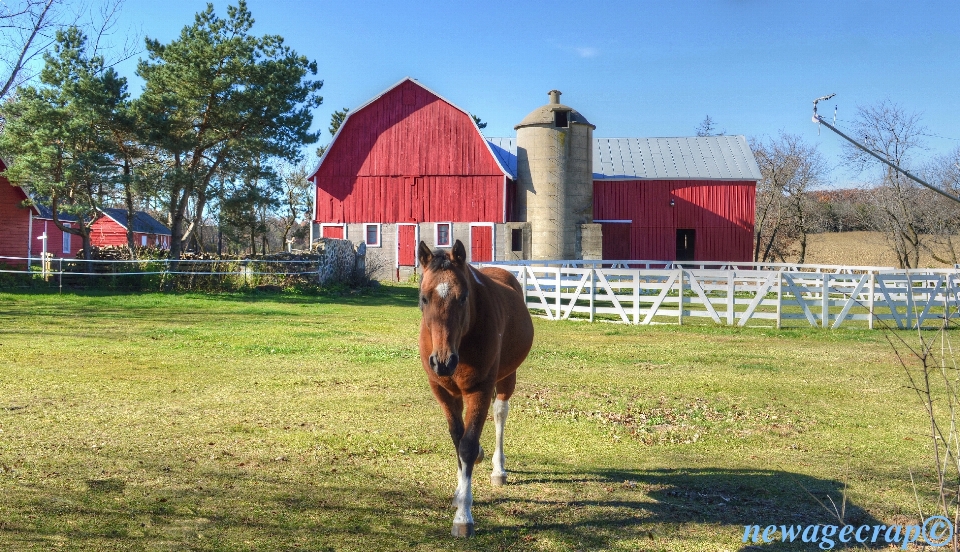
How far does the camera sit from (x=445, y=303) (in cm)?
505

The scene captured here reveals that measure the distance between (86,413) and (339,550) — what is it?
5241 millimetres

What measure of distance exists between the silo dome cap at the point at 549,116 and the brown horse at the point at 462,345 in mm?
32234

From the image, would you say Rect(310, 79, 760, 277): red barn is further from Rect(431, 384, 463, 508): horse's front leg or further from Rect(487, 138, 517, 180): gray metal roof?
Rect(431, 384, 463, 508): horse's front leg

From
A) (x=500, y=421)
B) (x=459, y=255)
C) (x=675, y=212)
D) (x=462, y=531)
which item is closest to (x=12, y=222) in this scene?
(x=675, y=212)

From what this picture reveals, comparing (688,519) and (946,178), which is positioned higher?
(946,178)

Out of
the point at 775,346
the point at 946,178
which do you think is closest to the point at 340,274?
the point at 775,346

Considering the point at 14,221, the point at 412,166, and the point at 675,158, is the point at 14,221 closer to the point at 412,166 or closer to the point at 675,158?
the point at 412,166

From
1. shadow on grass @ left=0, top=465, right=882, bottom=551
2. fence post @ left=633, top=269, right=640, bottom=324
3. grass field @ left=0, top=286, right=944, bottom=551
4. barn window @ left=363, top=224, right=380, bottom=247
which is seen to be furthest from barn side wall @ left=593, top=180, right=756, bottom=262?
shadow on grass @ left=0, top=465, right=882, bottom=551

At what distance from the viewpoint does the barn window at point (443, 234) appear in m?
38.3

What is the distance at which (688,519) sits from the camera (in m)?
5.46

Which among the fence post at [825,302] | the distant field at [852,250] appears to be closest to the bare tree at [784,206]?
the distant field at [852,250]

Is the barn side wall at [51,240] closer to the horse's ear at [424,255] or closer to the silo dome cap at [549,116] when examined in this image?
the silo dome cap at [549,116]

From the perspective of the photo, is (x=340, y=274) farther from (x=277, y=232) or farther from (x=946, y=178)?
(x=277, y=232)

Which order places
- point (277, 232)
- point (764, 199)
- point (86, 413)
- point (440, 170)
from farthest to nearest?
point (277, 232), point (764, 199), point (440, 170), point (86, 413)
